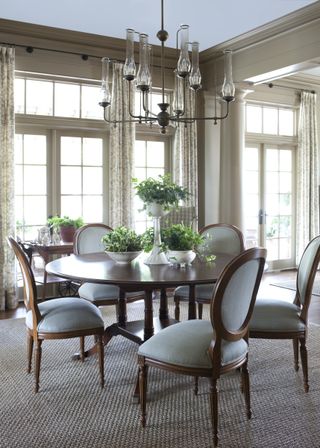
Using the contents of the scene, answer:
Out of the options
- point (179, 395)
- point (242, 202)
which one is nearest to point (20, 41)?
point (242, 202)

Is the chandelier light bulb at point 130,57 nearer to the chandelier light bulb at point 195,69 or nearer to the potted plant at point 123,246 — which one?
the chandelier light bulb at point 195,69

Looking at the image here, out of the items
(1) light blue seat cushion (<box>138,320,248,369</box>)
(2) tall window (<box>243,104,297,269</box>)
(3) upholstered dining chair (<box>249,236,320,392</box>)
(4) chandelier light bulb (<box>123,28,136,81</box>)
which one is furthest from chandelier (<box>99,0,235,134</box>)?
(2) tall window (<box>243,104,297,269</box>)

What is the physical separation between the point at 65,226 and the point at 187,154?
2.01m

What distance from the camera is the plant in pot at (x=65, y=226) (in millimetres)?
5352

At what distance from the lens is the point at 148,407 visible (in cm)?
288

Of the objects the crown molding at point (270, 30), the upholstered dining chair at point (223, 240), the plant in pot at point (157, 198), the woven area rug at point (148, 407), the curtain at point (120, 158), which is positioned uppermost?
the crown molding at point (270, 30)

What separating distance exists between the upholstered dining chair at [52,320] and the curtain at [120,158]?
280cm

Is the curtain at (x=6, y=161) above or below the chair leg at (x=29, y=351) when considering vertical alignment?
above

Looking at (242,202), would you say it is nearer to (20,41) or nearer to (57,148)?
(57,148)

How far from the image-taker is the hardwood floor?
16.4 ft

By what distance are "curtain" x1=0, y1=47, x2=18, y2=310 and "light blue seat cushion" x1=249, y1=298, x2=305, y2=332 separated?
3144 mm

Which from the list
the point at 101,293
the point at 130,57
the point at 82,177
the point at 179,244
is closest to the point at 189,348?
the point at 179,244

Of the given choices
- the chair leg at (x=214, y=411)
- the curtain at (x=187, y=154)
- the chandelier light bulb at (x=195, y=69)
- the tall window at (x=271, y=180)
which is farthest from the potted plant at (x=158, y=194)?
the tall window at (x=271, y=180)

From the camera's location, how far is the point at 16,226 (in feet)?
18.2
